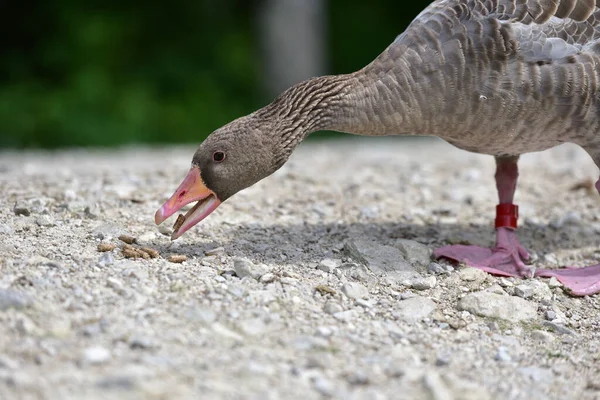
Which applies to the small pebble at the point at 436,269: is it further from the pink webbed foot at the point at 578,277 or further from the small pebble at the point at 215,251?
the small pebble at the point at 215,251

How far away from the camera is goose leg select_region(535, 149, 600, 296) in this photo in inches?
236

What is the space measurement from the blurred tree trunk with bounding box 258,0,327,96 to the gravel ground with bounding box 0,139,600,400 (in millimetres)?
10138

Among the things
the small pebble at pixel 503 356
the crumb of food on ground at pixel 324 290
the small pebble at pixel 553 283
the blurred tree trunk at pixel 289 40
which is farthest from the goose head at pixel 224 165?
the blurred tree trunk at pixel 289 40

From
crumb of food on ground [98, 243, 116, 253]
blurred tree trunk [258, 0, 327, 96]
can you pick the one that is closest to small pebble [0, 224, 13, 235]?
crumb of food on ground [98, 243, 116, 253]

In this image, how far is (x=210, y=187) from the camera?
5816 millimetres

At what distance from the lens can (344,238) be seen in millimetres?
6691

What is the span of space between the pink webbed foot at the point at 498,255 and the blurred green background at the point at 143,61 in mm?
10953

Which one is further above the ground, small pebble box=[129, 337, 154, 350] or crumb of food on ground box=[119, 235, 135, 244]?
small pebble box=[129, 337, 154, 350]

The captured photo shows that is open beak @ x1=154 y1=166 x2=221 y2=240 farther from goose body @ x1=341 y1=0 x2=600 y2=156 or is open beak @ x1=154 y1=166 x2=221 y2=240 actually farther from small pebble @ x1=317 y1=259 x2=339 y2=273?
goose body @ x1=341 y1=0 x2=600 y2=156

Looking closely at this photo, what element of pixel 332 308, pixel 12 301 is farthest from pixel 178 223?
pixel 12 301

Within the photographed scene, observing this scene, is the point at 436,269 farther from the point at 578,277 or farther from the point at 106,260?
the point at 106,260

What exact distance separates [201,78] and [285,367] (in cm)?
1552

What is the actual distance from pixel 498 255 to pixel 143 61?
14.2 metres

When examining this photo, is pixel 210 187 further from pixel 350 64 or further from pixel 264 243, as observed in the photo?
pixel 350 64
